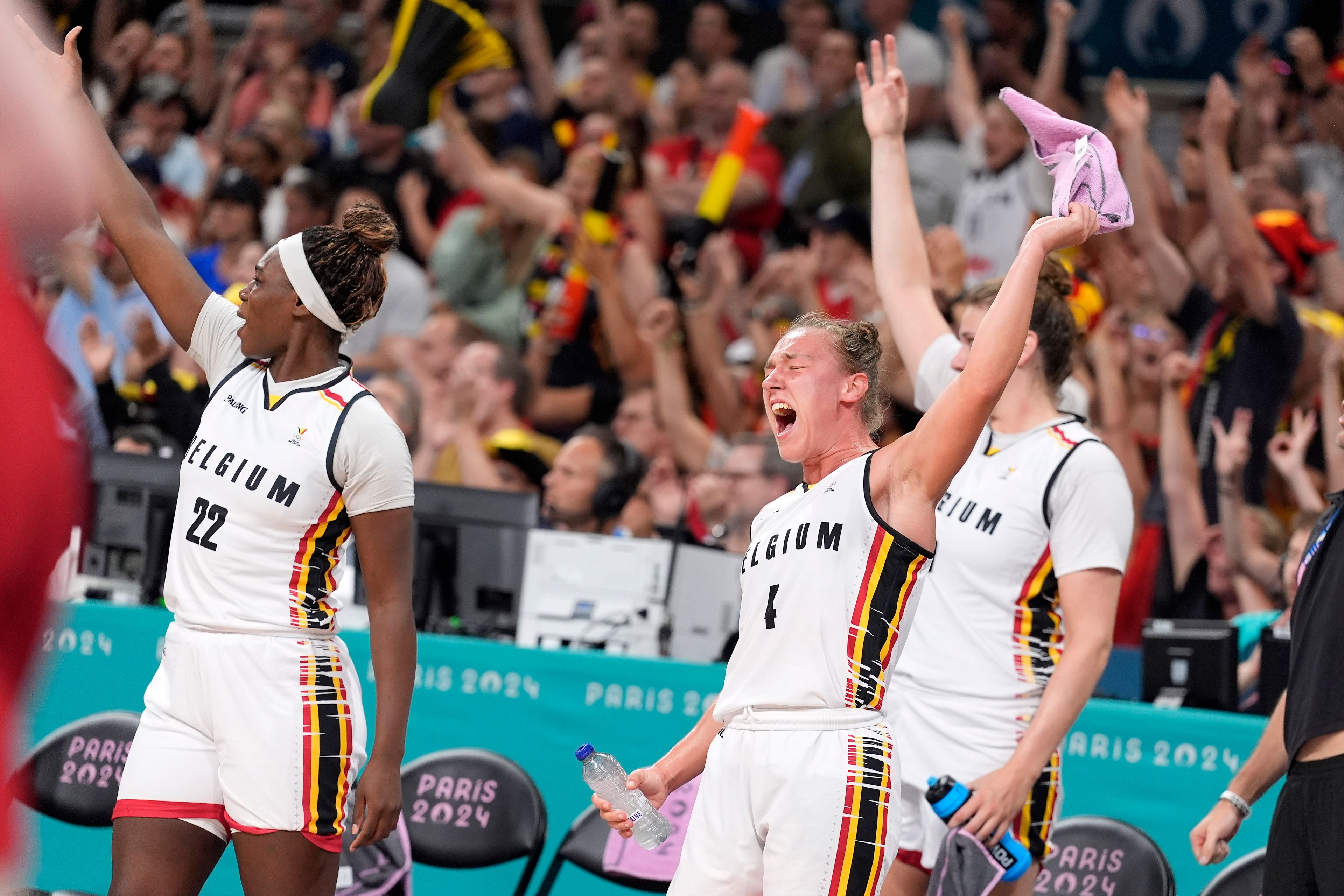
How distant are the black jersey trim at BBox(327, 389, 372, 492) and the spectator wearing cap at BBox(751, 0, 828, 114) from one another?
6.52 meters

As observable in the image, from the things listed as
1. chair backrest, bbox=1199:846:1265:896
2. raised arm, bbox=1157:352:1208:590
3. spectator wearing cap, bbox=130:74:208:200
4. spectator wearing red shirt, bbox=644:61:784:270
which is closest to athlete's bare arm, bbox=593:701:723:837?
chair backrest, bbox=1199:846:1265:896

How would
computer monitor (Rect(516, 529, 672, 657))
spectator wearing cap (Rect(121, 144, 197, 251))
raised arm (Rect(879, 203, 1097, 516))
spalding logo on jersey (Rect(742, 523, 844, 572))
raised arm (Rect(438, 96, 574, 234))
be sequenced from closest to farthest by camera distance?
raised arm (Rect(879, 203, 1097, 516)), spalding logo on jersey (Rect(742, 523, 844, 572)), computer monitor (Rect(516, 529, 672, 657)), raised arm (Rect(438, 96, 574, 234)), spectator wearing cap (Rect(121, 144, 197, 251))

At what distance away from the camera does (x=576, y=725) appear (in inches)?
197

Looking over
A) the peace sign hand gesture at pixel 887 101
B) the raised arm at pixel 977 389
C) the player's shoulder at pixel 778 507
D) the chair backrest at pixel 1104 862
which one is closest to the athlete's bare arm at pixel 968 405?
the raised arm at pixel 977 389

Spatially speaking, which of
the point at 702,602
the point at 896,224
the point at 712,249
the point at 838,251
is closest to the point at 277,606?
the point at 896,224

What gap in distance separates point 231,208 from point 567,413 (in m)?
2.46

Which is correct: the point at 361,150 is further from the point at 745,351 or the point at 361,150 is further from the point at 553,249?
the point at 745,351

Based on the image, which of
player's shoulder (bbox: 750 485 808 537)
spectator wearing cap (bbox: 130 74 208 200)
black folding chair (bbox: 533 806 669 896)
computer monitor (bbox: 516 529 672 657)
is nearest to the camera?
player's shoulder (bbox: 750 485 808 537)

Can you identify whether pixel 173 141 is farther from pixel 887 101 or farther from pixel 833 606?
pixel 833 606

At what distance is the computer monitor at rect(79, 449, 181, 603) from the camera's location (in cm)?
591

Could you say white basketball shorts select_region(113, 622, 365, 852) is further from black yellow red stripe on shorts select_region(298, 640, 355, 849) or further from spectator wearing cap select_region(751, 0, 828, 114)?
spectator wearing cap select_region(751, 0, 828, 114)

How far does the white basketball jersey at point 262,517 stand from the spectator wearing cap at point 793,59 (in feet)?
21.5

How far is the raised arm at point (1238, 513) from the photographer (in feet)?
18.8

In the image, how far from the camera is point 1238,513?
5.77m
